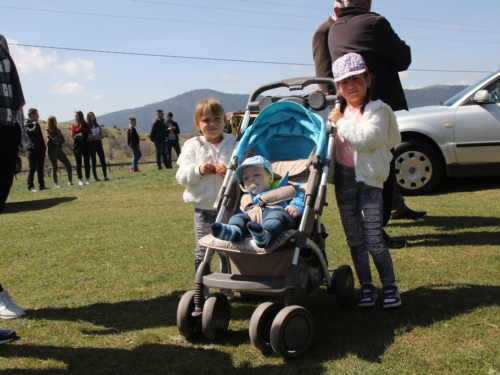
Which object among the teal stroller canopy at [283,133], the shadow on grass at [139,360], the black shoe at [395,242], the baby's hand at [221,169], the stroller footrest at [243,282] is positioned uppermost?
the teal stroller canopy at [283,133]

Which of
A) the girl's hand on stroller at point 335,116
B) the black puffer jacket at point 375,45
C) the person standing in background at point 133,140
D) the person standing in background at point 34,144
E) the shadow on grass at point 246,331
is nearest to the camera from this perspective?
the shadow on grass at point 246,331

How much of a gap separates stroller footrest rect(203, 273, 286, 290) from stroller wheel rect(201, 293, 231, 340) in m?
0.11

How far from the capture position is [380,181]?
4.27 m

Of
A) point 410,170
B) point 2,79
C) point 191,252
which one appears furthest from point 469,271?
point 410,170

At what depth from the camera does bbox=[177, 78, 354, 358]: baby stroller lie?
3518 millimetres

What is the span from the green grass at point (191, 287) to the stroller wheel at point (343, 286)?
83 mm

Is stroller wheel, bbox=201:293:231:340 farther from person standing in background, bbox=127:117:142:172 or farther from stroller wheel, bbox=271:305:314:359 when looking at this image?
person standing in background, bbox=127:117:142:172

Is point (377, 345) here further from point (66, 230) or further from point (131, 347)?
point (66, 230)

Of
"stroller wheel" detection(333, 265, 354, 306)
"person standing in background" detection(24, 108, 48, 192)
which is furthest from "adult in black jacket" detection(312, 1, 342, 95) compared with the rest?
"person standing in background" detection(24, 108, 48, 192)

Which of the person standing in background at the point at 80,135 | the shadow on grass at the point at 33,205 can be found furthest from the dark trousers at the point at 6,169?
the person standing in background at the point at 80,135

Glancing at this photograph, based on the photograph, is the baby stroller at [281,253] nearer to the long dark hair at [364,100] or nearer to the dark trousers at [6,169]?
the long dark hair at [364,100]

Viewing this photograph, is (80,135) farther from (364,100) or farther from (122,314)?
(364,100)

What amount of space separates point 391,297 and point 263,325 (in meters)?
1.17

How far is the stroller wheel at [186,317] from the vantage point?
3.77 metres
